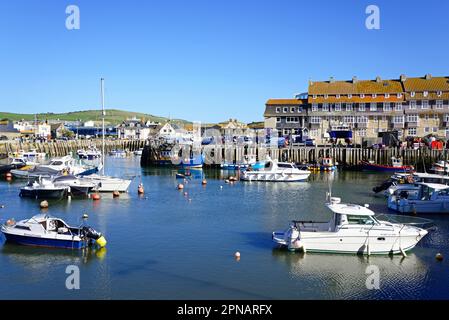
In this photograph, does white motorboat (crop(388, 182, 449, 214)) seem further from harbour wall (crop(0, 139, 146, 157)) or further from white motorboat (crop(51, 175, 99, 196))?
harbour wall (crop(0, 139, 146, 157))

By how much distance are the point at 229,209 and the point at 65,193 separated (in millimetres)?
16294

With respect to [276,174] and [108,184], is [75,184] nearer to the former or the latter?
[108,184]

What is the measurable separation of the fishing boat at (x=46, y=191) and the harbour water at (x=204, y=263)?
11.1ft

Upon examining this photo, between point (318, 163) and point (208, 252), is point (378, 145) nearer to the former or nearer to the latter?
Answer: point (318, 163)

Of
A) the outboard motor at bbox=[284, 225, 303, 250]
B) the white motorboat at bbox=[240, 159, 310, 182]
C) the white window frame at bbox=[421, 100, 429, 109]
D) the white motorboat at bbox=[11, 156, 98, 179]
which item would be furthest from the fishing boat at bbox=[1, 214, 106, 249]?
the white window frame at bbox=[421, 100, 429, 109]

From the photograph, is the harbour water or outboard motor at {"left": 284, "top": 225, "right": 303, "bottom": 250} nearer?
the harbour water

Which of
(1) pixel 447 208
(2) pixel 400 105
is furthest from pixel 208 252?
(2) pixel 400 105

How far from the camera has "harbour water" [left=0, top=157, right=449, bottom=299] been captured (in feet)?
68.7

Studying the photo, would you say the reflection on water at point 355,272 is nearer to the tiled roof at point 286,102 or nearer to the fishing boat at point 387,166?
the fishing boat at point 387,166

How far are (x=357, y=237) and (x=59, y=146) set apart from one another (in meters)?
97.6

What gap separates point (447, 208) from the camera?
35.8 m

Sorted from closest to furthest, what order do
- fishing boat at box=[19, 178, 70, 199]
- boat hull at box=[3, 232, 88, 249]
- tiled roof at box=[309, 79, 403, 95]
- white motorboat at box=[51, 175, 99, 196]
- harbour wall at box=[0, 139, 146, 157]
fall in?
1. boat hull at box=[3, 232, 88, 249]
2. fishing boat at box=[19, 178, 70, 199]
3. white motorboat at box=[51, 175, 99, 196]
4. tiled roof at box=[309, 79, 403, 95]
5. harbour wall at box=[0, 139, 146, 157]

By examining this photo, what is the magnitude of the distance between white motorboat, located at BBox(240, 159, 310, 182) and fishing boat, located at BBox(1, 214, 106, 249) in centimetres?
3329

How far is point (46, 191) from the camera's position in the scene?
1727 inches
